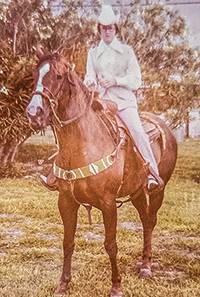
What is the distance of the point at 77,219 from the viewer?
2928 millimetres

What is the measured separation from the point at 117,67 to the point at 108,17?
24 centimetres

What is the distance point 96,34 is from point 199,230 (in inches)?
42.3

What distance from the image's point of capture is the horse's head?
8.16 feet

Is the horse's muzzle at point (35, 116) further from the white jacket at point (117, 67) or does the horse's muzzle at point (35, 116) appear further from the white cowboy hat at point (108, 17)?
the white cowboy hat at point (108, 17)

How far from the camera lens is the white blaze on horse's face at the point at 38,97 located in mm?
2480

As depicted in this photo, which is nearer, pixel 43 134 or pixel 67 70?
pixel 67 70

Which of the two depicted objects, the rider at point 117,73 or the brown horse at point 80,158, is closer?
the brown horse at point 80,158

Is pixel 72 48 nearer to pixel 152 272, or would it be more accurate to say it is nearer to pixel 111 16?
pixel 111 16

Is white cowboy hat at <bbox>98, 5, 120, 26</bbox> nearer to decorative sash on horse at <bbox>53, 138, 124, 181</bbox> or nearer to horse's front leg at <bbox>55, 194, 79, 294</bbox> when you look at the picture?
decorative sash on horse at <bbox>53, 138, 124, 181</bbox>

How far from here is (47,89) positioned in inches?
99.0

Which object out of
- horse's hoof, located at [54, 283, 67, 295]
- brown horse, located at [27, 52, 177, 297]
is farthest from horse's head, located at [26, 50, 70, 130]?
horse's hoof, located at [54, 283, 67, 295]

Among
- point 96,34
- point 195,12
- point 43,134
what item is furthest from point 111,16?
point 43,134

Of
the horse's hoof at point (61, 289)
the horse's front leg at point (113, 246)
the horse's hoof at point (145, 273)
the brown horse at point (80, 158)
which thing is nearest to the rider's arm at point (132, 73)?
the brown horse at point (80, 158)

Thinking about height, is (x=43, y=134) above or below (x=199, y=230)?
above
